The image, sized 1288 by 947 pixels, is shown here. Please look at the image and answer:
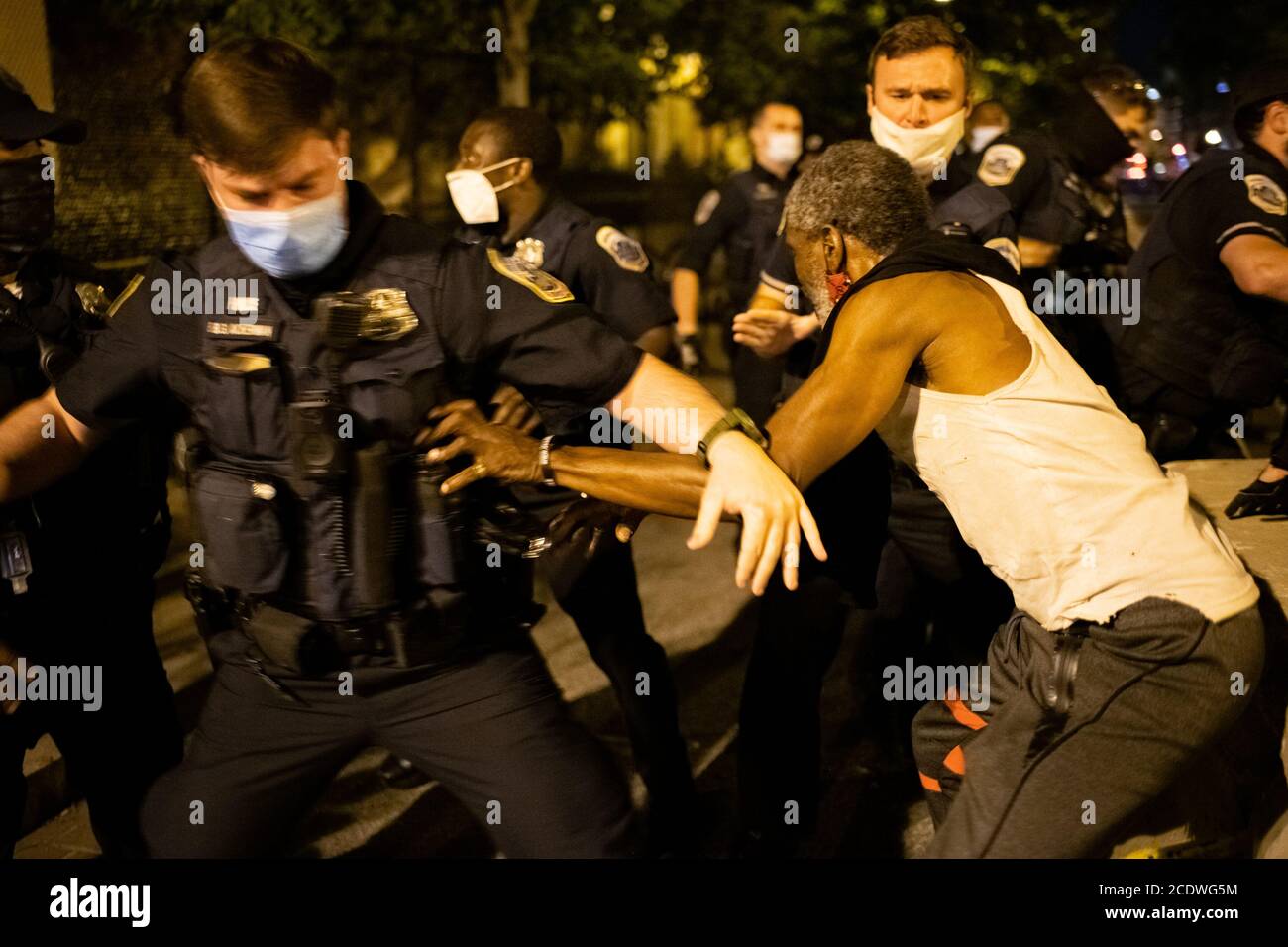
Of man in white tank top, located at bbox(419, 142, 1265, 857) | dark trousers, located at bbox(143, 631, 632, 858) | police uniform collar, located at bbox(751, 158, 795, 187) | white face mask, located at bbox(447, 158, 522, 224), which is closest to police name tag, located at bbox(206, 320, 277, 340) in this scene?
man in white tank top, located at bbox(419, 142, 1265, 857)

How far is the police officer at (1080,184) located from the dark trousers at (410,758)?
2464 millimetres

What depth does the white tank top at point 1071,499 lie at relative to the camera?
225cm

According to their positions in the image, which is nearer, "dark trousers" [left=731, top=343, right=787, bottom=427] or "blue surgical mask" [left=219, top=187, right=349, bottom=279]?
"blue surgical mask" [left=219, top=187, right=349, bottom=279]

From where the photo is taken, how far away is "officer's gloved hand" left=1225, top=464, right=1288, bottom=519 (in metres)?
3.27

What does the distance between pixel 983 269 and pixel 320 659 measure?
4.92 ft

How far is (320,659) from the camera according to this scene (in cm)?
221

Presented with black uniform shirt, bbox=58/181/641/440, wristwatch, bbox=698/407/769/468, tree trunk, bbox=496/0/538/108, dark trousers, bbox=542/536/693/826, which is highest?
tree trunk, bbox=496/0/538/108

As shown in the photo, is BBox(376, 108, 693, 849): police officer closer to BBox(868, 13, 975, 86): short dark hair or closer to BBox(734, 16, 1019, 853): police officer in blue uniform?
BBox(734, 16, 1019, 853): police officer in blue uniform

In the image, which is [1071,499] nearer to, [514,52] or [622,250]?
[622,250]

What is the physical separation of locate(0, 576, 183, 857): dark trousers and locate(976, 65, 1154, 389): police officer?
292cm

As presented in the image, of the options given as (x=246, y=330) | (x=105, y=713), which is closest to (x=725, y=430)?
(x=246, y=330)

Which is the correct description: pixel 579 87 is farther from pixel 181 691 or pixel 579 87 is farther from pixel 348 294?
pixel 348 294

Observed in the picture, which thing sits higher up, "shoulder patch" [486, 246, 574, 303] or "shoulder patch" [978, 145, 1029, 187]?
"shoulder patch" [978, 145, 1029, 187]

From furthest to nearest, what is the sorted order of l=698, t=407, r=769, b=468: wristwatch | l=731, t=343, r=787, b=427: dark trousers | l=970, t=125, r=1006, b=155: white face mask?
l=970, t=125, r=1006, b=155: white face mask < l=731, t=343, r=787, b=427: dark trousers < l=698, t=407, r=769, b=468: wristwatch
